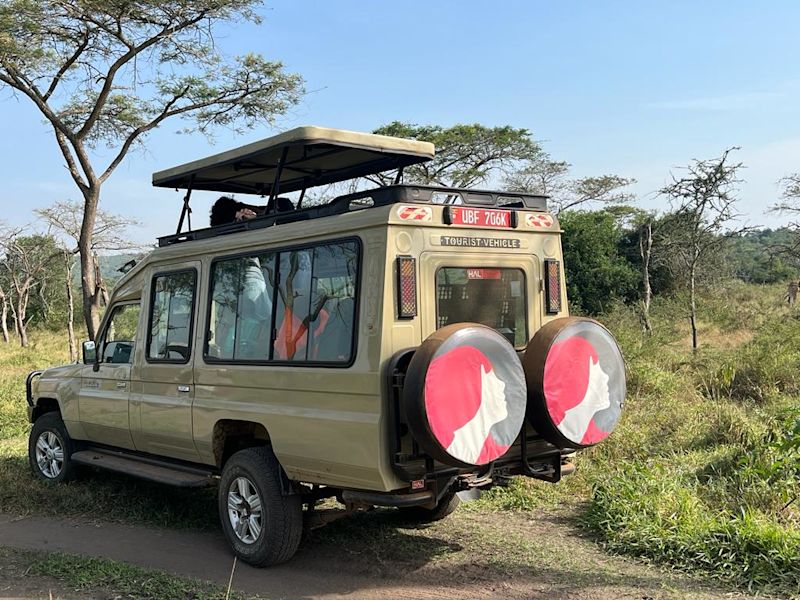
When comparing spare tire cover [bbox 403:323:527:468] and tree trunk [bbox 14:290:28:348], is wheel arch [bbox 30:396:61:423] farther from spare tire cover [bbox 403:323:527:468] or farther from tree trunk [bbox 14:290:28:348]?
tree trunk [bbox 14:290:28:348]

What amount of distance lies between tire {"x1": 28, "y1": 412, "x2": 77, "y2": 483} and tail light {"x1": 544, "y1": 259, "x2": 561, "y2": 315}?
15.6 ft

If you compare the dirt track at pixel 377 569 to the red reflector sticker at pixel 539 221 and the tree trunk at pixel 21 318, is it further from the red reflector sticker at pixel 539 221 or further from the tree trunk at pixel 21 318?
the tree trunk at pixel 21 318

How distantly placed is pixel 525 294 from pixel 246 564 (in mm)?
2608

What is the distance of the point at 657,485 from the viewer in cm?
577

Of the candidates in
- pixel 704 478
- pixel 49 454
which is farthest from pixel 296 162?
pixel 704 478

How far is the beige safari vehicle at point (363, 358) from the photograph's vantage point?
433cm

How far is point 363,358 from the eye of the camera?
4430mm

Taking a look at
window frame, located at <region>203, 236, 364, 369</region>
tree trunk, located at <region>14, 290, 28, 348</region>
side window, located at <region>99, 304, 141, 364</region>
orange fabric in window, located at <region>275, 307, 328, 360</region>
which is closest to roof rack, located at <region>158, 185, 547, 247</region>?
window frame, located at <region>203, 236, 364, 369</region>

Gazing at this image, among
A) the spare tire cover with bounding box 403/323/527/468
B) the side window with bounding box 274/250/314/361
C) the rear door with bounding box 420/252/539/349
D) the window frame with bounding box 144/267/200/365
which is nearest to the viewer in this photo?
the spare tire cover with bounding box 403/323/527/468

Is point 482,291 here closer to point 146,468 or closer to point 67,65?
point 146,468

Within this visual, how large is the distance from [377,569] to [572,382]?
1.76 meters

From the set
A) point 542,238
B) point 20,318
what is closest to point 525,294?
point 542,238

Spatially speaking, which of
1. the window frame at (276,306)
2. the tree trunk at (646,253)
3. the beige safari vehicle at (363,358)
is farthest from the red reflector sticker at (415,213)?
the tree trunk at (646,253)

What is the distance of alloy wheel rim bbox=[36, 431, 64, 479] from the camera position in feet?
24.2
